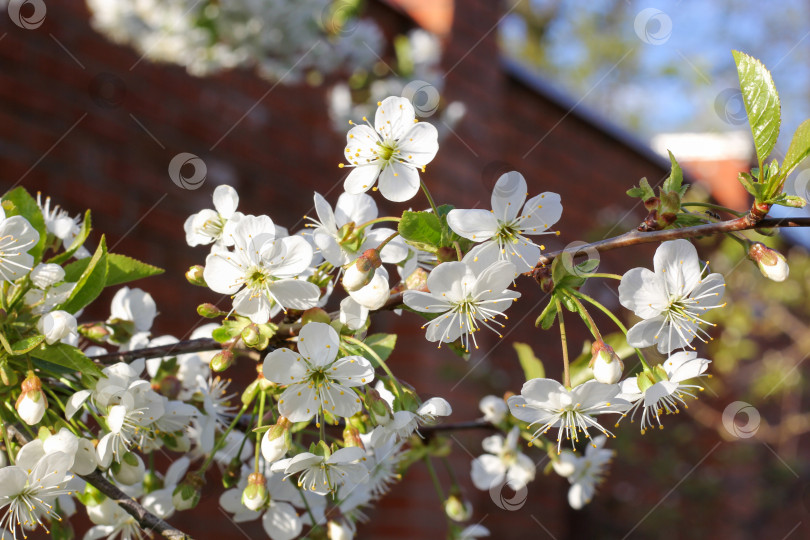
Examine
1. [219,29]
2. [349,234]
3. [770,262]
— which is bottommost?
[219,29]

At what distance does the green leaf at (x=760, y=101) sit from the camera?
631mm

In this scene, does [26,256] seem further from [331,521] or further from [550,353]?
[550,353]

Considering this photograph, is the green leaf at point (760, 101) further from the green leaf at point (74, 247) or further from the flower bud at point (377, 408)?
the green leaf at point (74, 247)

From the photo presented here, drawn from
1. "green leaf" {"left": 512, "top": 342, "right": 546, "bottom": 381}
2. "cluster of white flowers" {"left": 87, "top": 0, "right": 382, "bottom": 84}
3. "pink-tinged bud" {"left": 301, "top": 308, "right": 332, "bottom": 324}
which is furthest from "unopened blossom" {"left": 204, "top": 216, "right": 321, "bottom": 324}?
"cluster of white flowers" {"left": 87, "top": 0, "right": 382, "bottom": 84}

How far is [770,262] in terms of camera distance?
67 centimetres

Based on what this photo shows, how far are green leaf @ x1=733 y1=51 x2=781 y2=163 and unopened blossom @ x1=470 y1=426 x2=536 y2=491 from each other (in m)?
0.63

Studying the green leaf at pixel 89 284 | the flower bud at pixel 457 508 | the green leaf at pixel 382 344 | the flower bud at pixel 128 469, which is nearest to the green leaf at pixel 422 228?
the green leaf at pixel 382 344

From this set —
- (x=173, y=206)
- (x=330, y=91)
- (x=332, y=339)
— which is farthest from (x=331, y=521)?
(x=330, y=91)

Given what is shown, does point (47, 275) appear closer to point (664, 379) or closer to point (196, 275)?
point (196, 275)

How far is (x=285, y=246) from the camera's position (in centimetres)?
69

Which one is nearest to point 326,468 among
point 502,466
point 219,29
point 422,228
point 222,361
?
point 222,361

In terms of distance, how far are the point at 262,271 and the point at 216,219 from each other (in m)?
0.16

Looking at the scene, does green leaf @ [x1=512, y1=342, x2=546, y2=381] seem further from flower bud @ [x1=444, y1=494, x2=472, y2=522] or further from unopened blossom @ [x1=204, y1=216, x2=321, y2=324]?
unopened blossom @ [x1=204, y1=216, x2=321, y2=324]

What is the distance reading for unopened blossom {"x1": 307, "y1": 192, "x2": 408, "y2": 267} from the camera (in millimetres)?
705
